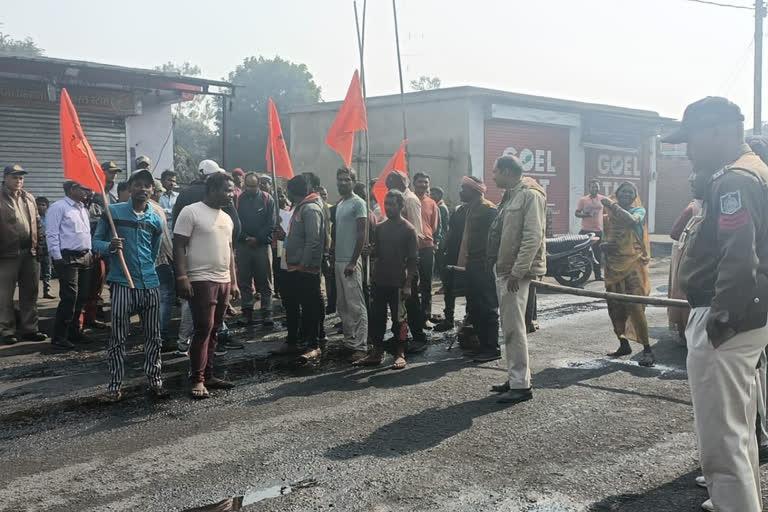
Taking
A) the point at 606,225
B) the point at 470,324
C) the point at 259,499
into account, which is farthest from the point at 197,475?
the point at 606,225

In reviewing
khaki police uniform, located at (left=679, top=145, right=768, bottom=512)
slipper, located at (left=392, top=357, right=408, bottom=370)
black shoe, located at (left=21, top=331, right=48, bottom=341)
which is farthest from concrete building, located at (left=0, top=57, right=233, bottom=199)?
khaki police uniform, located at (left=679, top=145, right=768, bottom=512)

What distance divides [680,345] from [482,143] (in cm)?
1331

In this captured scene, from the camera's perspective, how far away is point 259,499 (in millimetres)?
3867

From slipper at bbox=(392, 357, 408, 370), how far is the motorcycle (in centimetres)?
704

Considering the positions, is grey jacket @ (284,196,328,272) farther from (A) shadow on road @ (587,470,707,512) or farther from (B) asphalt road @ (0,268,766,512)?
(A) shadow on road @ (587,470,707,512)

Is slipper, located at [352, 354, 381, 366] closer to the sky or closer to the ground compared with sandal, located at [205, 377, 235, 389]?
closer to the ground

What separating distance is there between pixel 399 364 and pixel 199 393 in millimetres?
2044

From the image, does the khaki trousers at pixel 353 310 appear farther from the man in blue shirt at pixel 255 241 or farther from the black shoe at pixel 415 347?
the man in blue shirt at pixel 255 241

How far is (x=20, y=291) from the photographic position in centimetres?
848

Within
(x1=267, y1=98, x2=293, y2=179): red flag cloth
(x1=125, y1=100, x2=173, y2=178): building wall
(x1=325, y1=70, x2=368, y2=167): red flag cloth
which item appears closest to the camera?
(x1=325, y1=70, x2=368, y2=167): red flag cloth

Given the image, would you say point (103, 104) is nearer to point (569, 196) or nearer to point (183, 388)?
point (183, 388)

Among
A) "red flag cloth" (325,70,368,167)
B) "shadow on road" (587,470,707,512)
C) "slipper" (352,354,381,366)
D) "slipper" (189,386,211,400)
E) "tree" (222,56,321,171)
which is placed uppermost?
"tree" (222,56,321,171)

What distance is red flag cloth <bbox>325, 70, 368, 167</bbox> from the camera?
8.70 m

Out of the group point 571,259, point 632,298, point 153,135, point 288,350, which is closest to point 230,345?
point 288,350
